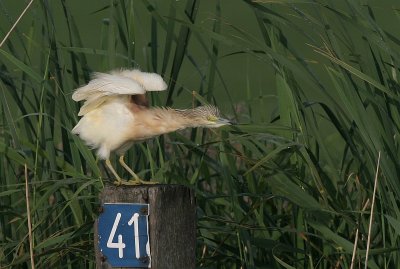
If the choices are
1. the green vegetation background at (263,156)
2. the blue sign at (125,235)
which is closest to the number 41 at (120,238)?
the blue sign at (125,235)

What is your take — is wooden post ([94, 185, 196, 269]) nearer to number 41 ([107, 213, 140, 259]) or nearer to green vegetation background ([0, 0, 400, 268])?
number 41 ([107, 213, 140, 259])

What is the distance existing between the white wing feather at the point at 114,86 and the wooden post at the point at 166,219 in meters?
0.42

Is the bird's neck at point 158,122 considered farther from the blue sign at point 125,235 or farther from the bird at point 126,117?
the blue sign at point 125,235

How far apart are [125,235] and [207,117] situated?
575 mm

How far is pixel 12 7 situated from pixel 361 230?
6089mm

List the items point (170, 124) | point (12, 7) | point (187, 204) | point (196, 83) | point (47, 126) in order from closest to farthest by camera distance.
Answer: point (187, 204) < point (170, 124) < point (47, 126) < point (196, 83) < point (12, 7)

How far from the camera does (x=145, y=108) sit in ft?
8.30

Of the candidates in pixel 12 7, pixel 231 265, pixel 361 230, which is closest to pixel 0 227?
pixel 231 265

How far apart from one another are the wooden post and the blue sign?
12mm

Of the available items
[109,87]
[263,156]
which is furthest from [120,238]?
Answer: [263,156]

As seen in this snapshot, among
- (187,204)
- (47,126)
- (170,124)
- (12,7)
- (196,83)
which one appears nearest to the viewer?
(187,204)

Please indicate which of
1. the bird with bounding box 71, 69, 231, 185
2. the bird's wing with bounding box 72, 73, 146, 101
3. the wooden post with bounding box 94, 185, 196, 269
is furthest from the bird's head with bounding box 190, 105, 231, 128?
the wooden post with bounding box 94, 185, 196, 269

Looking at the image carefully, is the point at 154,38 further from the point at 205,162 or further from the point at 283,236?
the point at 283,236

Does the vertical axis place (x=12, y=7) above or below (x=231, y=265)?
above
